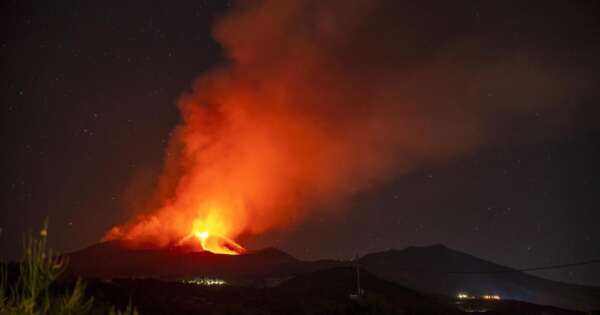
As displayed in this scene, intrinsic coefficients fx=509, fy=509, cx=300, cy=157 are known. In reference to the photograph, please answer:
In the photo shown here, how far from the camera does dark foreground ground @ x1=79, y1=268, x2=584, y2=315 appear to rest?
1506 inches

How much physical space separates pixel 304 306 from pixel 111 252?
3674 inches

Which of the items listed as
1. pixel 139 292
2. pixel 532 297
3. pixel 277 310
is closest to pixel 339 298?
pixel 277 310

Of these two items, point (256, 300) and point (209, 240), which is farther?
point (209, 240)

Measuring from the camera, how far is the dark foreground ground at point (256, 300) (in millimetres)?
38250

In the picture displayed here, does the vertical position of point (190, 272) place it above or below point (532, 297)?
above

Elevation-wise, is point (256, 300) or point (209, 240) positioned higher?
point (209, 240)

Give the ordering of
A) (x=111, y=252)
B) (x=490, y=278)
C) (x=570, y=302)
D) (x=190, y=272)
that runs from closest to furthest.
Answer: (x=190, y=272) → (x=111, y=252) → (x=570, y=302) → (x=490, y=278)

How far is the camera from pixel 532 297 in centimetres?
14488

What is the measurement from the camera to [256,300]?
153 feet

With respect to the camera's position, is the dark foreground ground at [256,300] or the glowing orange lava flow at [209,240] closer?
the dark foreground ground at [256,300]

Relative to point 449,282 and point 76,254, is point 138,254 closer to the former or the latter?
point 76,254

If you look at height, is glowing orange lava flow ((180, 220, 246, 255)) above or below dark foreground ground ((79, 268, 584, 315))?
above

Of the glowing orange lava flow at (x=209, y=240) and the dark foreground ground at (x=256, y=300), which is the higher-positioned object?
the glowing orange lava flow at (x=209, y=240)

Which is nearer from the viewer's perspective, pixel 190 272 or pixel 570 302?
pixel 190 272
